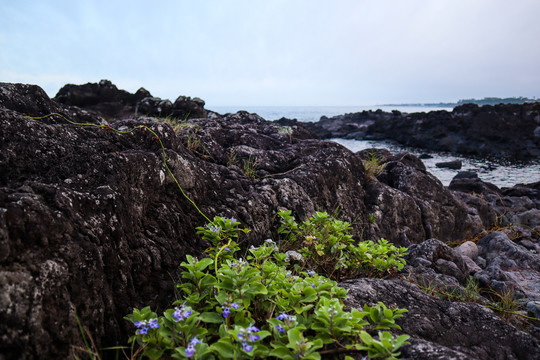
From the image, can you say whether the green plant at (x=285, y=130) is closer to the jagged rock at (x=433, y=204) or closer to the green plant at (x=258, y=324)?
the jagged rock at (x=433, y=204)

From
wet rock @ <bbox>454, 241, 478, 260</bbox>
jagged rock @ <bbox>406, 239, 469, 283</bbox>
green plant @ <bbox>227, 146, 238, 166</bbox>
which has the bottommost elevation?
wet rock @ <bbox>454, 241, 478, 260</bbox>

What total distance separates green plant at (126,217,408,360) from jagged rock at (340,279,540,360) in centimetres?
28

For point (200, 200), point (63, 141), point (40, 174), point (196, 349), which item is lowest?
point (196, 349)

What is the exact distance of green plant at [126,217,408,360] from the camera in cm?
162

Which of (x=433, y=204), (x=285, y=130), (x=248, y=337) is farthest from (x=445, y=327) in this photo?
(x=285, y=130)

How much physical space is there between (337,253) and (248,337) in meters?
2.19

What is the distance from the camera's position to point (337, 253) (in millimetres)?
3604

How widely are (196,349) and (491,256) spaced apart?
20.9 ft

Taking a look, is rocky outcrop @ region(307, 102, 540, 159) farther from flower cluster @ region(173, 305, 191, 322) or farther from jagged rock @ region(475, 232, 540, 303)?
flower cluster @ region(173, 305, 191, 322)

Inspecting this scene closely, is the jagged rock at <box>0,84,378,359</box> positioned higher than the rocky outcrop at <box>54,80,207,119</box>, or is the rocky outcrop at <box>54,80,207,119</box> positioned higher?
the rocky outcrop at <box>54,80,207,119</box>

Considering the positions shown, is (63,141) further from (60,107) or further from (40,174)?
(60,107)

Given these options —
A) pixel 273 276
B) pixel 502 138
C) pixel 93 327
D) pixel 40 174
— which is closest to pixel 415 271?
pixel 273 276

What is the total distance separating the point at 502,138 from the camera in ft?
95.2


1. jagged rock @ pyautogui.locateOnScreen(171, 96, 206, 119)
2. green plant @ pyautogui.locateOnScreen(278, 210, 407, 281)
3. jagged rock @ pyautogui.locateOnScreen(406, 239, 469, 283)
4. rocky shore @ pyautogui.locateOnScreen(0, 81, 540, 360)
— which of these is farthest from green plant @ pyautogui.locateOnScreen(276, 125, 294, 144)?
jagged rock @ pyautogui.locateOnScreen(171, 96, 206, 119)
